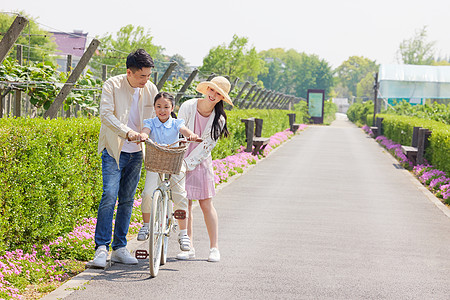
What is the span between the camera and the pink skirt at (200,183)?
6570 millimetres

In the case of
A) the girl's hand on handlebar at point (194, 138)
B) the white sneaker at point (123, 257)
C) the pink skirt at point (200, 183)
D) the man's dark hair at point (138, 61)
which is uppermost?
the man's dark hair at point (138, 61)

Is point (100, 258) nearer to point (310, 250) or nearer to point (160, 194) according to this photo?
point (160, 194)

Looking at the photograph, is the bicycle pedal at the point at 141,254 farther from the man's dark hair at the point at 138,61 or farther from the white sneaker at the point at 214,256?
the man's dark hair at the point at 138,61

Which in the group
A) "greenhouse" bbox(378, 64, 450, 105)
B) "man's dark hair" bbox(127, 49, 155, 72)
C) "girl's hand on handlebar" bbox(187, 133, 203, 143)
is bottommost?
"girl's hand on handlebar" bbox(187, 133, 203, 143)

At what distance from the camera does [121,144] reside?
6047 millimetres

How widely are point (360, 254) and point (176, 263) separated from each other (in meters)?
2.21

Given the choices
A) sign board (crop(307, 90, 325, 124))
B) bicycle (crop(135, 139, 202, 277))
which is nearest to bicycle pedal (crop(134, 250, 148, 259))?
bicycle (crop(135, 139, 202, 277))

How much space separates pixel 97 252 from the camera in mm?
6059

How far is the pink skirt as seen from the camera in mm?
6570

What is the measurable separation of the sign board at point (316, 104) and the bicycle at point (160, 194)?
195 feet

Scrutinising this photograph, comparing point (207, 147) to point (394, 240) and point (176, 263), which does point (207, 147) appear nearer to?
point (176, 263)

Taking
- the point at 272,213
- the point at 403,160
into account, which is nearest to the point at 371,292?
the point at 272,213

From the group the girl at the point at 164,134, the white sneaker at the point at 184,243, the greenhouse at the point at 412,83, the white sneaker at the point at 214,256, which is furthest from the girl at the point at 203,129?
the greenhouse at the point at 412,83

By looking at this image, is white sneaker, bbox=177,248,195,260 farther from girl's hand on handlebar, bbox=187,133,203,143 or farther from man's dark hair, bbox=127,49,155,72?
man's dark hair, bbox=127,49,155,72
